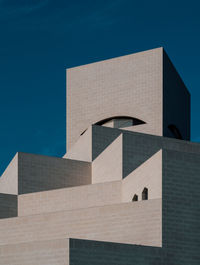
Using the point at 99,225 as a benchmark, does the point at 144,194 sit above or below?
above

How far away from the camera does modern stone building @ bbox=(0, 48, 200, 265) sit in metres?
23.1

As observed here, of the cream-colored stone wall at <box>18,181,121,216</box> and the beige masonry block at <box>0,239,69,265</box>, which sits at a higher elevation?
the cream-colored stone wall at <box>18,181,121,216</box>

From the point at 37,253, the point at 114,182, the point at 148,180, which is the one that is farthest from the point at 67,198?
the point at 37,253

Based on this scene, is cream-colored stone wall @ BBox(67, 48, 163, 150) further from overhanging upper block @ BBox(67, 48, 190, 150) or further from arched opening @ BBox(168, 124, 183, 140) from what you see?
arched opening @ BBox(168, 124, 183, 140)

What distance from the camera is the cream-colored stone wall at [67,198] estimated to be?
1201 inches

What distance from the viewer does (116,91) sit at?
1662 inches

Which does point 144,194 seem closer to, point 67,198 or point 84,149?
point 67,198

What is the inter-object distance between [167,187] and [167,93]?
17927 millimetres

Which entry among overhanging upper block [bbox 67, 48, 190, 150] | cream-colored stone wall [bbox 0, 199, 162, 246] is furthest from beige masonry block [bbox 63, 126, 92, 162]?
cream-colored stone wall [bbox 0, 199, 162, 246]

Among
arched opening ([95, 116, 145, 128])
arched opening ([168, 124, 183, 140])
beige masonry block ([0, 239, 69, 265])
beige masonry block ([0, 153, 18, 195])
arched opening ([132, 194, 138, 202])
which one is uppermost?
arched opening ([95, 116, 145, 128])

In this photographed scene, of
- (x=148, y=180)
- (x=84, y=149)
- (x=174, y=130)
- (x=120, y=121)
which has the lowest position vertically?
(x=148, y=180)

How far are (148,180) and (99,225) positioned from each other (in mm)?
2818

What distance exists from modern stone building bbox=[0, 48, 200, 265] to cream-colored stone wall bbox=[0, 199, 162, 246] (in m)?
0.04

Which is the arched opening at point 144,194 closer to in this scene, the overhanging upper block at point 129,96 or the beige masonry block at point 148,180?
the beige masonry block at point 148,180
